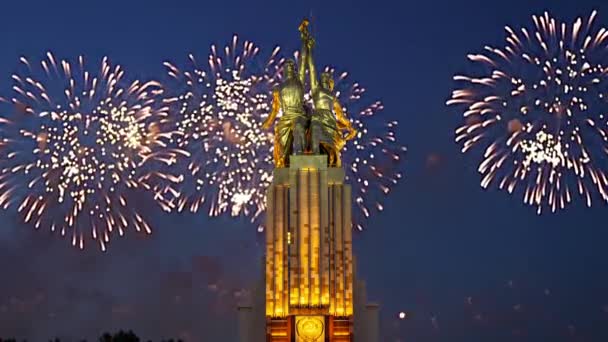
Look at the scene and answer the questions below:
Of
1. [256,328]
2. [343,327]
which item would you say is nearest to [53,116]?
[256,328]

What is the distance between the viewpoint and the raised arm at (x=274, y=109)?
148 feet

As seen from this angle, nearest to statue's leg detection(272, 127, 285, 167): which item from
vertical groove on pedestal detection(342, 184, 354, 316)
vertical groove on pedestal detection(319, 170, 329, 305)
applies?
vertical groove on pedestal detection(319, 170, 329, 305)

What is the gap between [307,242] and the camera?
4262 cm

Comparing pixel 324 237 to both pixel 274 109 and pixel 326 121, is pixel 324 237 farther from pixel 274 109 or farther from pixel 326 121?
pixel 274 109

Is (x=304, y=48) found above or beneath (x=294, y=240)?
above

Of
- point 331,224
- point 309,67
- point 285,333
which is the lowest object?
point 285,333

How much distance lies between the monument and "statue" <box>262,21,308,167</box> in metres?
0.05

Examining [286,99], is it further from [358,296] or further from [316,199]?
[358,296]

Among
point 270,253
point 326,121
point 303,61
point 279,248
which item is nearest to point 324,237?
point 279,248

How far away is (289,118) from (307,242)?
588cm

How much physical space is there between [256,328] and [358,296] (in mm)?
4721

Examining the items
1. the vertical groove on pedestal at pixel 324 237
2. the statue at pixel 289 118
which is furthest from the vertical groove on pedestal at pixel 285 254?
the statue at pixel 289 118

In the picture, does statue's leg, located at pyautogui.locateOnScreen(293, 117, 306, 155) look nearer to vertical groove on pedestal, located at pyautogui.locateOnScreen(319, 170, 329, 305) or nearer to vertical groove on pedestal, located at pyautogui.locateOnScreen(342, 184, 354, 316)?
vertical groove on pedestal, located at pyautogui.locateOnScreen(319, 170, 329, 305)

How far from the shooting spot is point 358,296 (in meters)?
43.4
